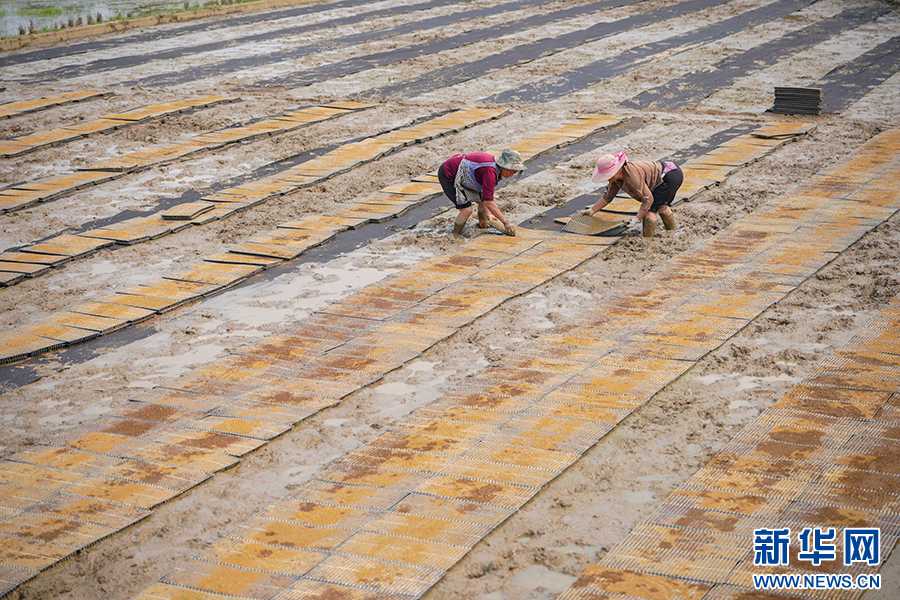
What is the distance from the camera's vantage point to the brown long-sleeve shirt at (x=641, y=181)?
729 cm

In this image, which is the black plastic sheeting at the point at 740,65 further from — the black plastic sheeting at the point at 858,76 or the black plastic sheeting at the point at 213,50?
the black plastic sheeting at the point at 213,50

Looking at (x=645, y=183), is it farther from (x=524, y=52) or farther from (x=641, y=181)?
(x=524, y=52)

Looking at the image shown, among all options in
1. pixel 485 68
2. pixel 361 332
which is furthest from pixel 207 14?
pixel 361 332

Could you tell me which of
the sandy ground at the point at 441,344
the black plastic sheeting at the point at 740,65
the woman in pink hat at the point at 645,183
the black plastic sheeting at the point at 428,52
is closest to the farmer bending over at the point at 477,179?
the sandy ground at the point at 441,344

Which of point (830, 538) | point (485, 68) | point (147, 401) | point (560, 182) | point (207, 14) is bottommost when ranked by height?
point (830, 538)

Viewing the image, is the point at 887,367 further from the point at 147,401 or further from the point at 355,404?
the point at 147,401

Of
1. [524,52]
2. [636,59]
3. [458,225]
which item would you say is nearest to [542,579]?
[458,225]

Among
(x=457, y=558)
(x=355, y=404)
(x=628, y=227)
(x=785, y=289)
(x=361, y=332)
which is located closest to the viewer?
(x=457, y=558)

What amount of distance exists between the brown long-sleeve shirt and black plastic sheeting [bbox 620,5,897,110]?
4866mm

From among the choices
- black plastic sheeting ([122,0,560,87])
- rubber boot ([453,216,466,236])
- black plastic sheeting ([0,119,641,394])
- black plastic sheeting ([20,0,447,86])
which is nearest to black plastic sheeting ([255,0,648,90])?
black plastic sheeting ([122,0,560,87])

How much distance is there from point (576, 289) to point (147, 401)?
3221 mm

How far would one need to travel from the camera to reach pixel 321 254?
741 cm

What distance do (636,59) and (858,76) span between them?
3.55 meters

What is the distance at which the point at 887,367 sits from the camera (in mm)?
5125
